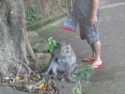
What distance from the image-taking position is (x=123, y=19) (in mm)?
8555

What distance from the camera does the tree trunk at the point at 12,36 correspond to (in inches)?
207

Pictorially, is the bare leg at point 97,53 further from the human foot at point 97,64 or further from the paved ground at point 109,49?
the paved ground at point 109,49

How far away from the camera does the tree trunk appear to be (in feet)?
17.3

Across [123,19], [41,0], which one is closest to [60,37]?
[41,0]

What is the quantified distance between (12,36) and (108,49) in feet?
6.83

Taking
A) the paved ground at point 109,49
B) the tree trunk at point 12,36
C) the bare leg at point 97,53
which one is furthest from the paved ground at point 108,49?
the tree trunk at point 12,36

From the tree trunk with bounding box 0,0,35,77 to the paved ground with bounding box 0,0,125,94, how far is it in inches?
24.4

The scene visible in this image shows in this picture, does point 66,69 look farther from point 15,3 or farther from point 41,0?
point 41,0

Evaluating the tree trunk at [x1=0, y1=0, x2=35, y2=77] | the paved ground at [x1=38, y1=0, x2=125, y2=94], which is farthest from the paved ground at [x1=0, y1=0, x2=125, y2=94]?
the tree trunk at [x1=0, y1=0, x2=35, y2=77]

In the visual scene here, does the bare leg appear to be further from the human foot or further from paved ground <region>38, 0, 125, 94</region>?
paved ground <region>38, 0, 125, 94</region>

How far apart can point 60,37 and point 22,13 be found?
2362 mm

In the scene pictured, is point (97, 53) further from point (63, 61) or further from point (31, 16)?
point (31, 16)

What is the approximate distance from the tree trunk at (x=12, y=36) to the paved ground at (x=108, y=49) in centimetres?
62

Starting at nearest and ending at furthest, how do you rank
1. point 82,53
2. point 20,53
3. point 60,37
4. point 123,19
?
point 20,53 → point 82,53 → point 60,37 → point 123,19
